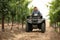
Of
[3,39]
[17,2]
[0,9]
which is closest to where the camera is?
[3,39]

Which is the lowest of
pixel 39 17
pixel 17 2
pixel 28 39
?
pixel 28 39

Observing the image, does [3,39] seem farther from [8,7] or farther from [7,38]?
[8,7]

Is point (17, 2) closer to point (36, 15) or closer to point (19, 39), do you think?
point (36, 15)

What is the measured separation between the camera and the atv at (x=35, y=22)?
59.0 feet

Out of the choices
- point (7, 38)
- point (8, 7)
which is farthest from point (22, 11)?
point (7, 38)

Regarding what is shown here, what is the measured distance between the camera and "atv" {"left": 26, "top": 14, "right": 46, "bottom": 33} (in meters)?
18.0

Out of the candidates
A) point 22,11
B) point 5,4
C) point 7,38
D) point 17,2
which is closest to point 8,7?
point 5,4

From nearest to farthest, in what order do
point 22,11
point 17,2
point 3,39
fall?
point 3,39, point 17,2, point 22,11

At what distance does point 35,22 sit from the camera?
714 inches

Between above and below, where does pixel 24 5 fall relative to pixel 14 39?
above

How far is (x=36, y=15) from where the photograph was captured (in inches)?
742

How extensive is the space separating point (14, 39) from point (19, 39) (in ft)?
1.00

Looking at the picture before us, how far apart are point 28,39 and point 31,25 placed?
6.06 m

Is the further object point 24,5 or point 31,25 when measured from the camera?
point 24,5
